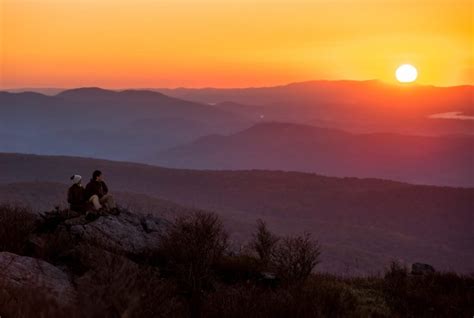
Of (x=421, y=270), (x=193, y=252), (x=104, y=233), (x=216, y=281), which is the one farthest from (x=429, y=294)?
(x=104, y=233)

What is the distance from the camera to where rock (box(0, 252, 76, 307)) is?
245 inches

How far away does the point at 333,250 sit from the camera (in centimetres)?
4144

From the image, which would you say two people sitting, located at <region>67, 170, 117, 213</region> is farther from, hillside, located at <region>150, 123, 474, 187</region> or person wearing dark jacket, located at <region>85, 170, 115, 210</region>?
hillside, located at <region>150, 123, 474, 187</region>

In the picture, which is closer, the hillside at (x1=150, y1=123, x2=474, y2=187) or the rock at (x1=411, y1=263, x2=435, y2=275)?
the rock at (x1=411, y1=263, x2=435, y2=275)

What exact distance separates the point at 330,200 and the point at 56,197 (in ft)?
99.2

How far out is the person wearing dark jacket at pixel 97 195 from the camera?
12273mm

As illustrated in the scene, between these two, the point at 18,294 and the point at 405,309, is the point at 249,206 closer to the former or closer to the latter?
the point at 405,309

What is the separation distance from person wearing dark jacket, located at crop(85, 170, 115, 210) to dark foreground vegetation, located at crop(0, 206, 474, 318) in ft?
3.79

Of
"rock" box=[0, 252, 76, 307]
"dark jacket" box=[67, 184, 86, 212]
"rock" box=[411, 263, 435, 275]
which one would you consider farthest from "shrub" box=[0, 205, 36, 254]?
"rock" box=[411, 263, 435, 275]

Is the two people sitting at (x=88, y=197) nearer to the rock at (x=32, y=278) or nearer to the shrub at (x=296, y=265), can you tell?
the shrub at (x=296, y=265)

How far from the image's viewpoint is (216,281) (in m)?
10.0

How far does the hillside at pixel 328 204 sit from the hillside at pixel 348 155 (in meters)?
81.9

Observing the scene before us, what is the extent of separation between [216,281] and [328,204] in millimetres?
54537

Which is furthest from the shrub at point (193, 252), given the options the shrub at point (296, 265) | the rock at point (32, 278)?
the rock at point (32, 278)
